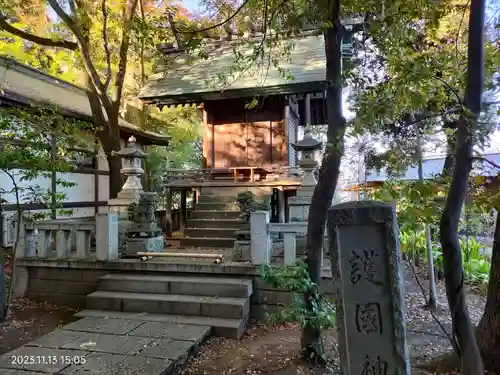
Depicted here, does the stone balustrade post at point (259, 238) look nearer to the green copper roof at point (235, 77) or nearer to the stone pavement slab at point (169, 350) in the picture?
the stone pavement slab at point (169, 350)

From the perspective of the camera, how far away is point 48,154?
664cm

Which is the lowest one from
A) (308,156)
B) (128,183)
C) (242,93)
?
(128,183)

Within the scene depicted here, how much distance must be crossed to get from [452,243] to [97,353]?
13.5ft

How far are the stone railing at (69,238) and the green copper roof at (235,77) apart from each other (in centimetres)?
390

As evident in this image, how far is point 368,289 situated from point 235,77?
329 inches

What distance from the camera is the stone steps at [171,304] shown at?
213 inches

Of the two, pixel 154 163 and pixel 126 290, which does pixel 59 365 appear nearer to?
pixel 126 290

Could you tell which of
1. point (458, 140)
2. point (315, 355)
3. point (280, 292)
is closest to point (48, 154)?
point (280, 292)

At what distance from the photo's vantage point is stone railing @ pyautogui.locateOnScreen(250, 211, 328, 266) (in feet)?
19.0

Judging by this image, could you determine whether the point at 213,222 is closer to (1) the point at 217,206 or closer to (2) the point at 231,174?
(1) the point at 217,206

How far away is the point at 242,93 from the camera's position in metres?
9.49

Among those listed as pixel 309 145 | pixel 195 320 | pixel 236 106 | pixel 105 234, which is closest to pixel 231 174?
pixel 236 106
